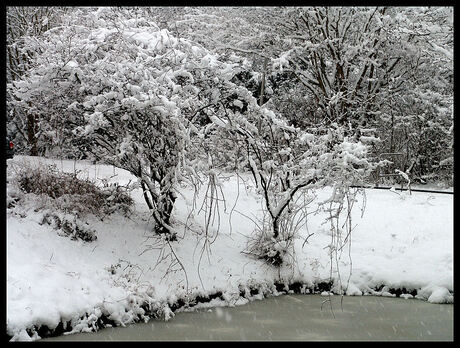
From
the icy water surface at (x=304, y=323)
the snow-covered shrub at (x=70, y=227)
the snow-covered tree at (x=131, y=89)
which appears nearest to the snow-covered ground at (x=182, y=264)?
the snow-covered shrub at (x=70, y=227)

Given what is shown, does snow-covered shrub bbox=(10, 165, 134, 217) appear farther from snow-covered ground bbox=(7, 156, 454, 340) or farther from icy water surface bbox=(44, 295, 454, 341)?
icy water surface bbox=(44, 295, 454, 341)

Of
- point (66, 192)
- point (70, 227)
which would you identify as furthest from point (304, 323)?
point (66, 192)

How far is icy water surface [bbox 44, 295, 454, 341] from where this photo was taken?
29.3 feet

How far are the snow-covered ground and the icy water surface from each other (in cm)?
38

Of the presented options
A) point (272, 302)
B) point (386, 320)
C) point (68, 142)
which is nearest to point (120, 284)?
point (272, 302)

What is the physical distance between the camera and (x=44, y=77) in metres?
10.9

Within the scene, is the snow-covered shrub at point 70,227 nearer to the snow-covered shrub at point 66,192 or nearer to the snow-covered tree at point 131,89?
the snow-covered shrub at point 66,192

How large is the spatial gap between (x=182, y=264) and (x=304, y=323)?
2.83 meters

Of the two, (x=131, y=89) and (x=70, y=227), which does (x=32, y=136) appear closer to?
(x=70, y=227)

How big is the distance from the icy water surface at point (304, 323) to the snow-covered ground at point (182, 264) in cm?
38

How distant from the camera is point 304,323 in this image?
388 inches

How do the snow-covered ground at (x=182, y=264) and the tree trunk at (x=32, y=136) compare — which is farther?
the tree trunk at (x=32, y=136)

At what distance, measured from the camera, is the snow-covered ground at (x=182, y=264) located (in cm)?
903

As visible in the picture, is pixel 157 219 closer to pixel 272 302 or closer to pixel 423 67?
pixel 272 302
